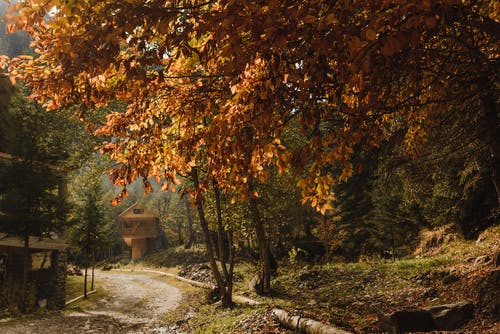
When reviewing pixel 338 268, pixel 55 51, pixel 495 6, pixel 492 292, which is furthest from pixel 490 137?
pixel 338 268

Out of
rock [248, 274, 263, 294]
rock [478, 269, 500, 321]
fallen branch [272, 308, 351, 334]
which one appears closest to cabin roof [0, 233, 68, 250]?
rock [248, 274, 263, 294]

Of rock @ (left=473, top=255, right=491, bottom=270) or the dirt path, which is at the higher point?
rock @ (left=473, top=255, right=491, bottom=270)

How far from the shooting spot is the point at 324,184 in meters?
4.86

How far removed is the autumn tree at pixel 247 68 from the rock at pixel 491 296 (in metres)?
2.50

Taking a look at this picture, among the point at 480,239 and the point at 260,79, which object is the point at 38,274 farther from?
the point at 480,239

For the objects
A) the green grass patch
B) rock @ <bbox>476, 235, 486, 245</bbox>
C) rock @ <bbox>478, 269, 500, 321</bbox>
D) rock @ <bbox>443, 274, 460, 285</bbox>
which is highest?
rock @ <bbox>476, 235, 486, 245</bbox>

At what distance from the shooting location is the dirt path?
12625mm

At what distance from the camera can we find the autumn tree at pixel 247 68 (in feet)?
10.5

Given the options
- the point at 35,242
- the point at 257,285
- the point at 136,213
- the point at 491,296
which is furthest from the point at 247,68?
the point at 136,213

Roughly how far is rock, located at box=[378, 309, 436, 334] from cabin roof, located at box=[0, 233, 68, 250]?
15.7 metres

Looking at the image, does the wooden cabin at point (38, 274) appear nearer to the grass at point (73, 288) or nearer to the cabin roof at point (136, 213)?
the grass at point (73, 288)

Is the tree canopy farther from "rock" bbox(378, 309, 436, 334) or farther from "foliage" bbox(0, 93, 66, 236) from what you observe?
"foliage" bbox(0, 93, 66, 236)

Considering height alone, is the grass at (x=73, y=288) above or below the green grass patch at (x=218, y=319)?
below

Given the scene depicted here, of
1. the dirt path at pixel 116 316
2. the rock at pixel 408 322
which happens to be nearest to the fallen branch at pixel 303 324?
the rock at pixel 408 322
